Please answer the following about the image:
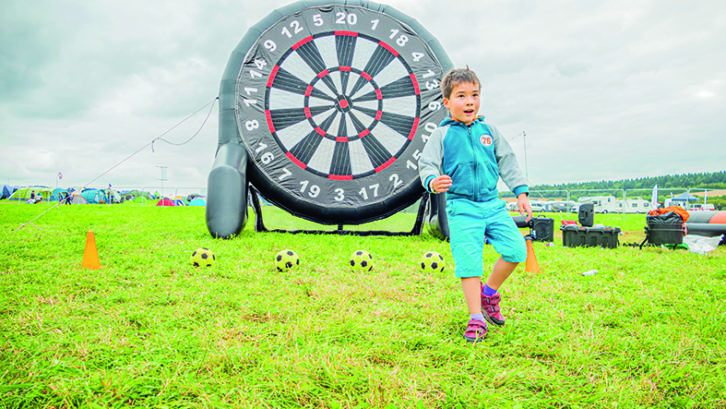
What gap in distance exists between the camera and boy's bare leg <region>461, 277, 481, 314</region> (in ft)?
5.52

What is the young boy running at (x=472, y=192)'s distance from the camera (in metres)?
1.73

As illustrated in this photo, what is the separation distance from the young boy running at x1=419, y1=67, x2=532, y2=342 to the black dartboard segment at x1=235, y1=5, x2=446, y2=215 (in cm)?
294

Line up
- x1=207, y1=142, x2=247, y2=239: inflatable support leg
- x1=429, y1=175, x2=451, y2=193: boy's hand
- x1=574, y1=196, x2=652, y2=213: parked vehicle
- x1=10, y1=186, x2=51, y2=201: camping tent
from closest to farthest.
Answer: x1=429, y1=175, x2=451, y2=193: boy's hand → x1=207, y1=142, x2=247, y2=239: inflatable support leg → x1=10, y1=186, x2=51, y2=201: camping tent → x1=574, y1=196, x2=652, y2=213: parked vehicle

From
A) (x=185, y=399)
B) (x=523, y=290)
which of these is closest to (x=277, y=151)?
(x=523, y=290)

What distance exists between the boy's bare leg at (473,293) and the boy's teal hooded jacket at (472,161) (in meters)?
0.36

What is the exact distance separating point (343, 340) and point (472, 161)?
970 mm

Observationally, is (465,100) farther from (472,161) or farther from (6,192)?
(6,192)

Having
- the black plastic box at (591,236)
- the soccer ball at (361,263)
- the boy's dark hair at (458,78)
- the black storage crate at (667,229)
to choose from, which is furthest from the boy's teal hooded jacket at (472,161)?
the black storage crate at (667,229)

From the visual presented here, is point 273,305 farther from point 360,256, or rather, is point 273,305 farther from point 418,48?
point 418,48

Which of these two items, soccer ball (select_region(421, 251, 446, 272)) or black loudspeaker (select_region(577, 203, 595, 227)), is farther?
black loudspeaker (select_region(577, 203, 595, 227))

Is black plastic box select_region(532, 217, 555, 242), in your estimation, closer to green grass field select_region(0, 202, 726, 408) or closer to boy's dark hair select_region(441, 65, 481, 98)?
green grass field select_region(0, 202, 726, 408)

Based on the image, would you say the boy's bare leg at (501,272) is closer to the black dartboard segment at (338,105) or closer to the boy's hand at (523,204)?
the boy's hand at (523,204)

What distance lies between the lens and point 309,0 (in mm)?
4879

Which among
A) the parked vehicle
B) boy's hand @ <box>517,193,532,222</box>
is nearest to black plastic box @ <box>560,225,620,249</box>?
boy's hand @ <box>517,193,532,222</box>
